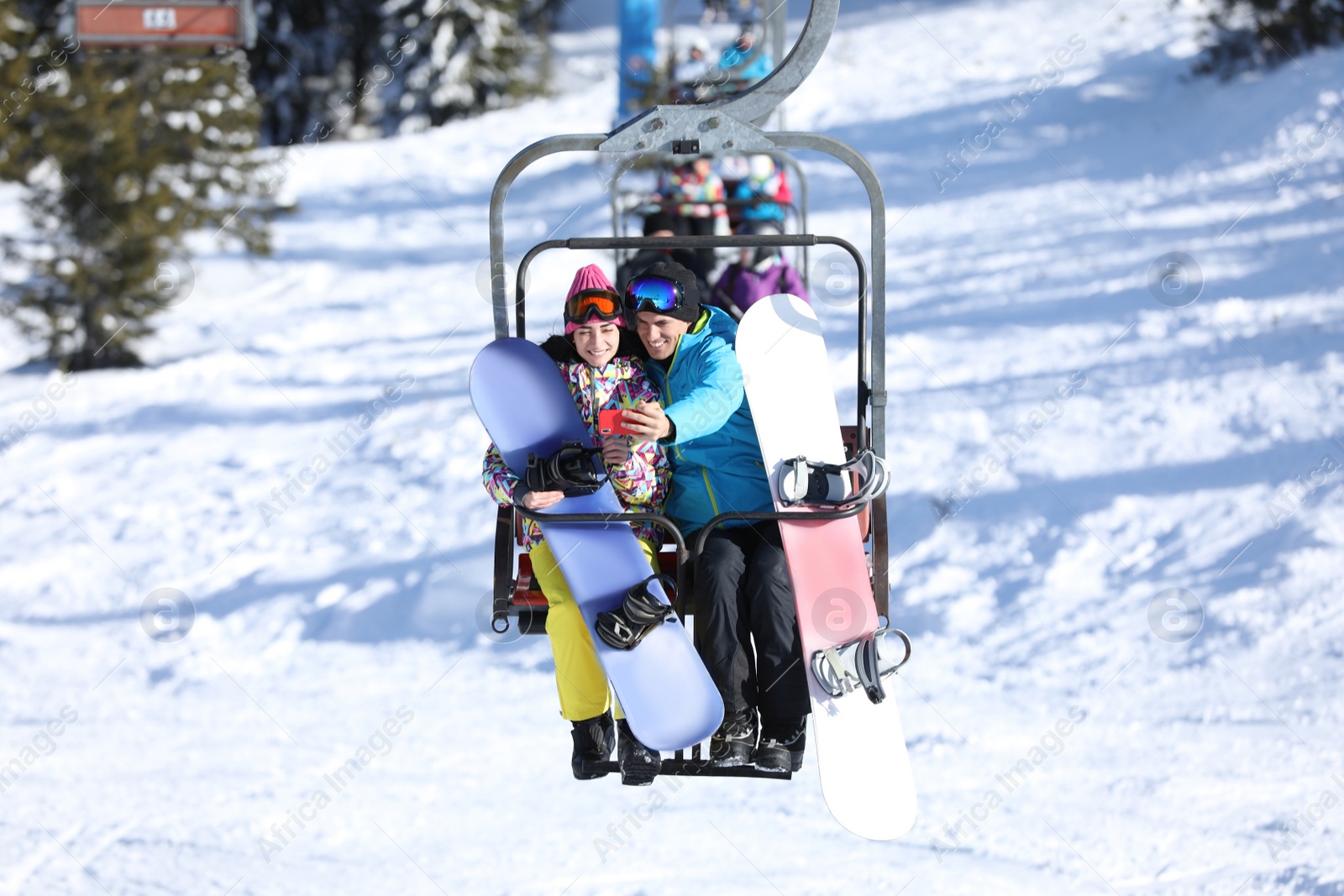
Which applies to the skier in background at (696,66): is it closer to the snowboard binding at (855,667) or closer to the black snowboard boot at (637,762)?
the snowboard binding at (855,667)

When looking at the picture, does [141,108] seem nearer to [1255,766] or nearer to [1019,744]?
[1019,744]

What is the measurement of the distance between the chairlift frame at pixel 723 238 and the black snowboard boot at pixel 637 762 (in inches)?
1.9

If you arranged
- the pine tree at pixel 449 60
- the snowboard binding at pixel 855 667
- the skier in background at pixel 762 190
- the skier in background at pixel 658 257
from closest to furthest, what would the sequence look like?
the snowboard binding at pixel 855 667
the skier in background at pixel 658 257
the skier in background at pixel 762 190
the pine tree at pixel 449 60

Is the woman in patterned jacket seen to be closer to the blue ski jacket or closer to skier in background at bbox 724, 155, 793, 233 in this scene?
Result: the blue ski jacket

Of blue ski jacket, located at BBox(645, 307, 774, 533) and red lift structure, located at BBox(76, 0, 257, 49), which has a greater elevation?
red lift structure, located at BBox(76, 0, 257, 49)

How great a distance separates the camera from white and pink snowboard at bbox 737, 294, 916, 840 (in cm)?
314

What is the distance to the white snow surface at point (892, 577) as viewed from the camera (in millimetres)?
4715

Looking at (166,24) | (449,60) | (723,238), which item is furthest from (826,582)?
(449,60)

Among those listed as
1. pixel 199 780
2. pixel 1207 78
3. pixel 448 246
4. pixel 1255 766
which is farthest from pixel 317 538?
pixel 1207 78

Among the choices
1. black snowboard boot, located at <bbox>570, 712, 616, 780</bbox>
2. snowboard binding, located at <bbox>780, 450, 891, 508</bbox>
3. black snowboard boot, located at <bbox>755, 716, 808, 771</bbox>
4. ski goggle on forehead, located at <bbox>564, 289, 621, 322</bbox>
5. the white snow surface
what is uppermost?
ski goggle on forehead, located at <bbox>564, 289, 621, 322</bbox>

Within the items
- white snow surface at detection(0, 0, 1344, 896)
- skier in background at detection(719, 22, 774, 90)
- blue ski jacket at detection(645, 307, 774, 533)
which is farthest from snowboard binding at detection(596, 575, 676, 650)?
skier in background at detection(719, 22, 774, 90)

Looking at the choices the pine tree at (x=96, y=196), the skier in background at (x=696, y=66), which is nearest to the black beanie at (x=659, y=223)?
the skier in background at (x=696, y=66)

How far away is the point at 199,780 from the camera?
5.29 meters

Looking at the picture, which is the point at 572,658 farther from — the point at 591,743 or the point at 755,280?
the point at 755,280
